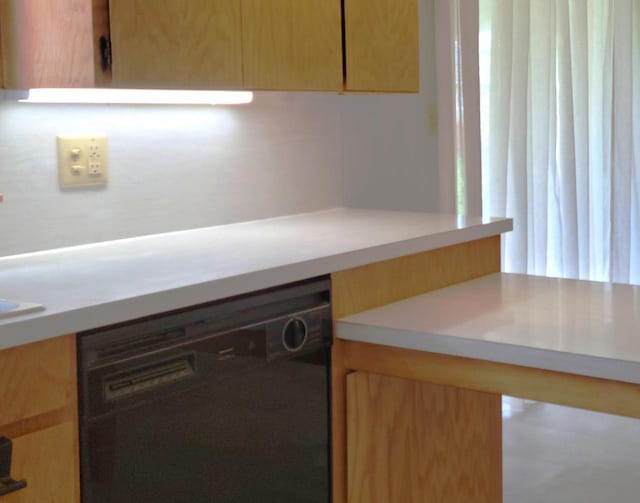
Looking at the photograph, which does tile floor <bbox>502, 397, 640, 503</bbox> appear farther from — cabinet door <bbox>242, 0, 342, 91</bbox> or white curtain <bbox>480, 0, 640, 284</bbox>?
cabinet door <bbox>242, 0, 342, 91</bbox>

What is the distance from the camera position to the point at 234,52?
212 cm

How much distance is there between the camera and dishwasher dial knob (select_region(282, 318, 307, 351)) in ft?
6.12

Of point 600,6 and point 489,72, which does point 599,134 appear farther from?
point 489,72

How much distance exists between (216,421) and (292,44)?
100 cm

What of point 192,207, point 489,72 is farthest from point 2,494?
point 489,72

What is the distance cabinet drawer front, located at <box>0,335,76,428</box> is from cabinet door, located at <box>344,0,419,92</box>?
129cm

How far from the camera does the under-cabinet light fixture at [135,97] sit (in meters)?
2.00

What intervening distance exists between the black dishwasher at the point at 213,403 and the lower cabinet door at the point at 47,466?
3cm

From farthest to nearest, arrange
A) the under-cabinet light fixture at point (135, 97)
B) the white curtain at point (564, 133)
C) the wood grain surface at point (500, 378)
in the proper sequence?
the white curtain at point (564, 133)
the under-cabinet light fixture at point (135, 97)
the wood grain surface at point (500, 378)

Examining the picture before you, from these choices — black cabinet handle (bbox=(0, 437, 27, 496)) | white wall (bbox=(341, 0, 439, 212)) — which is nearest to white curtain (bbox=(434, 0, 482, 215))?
white wall (bbox=(341, 0, 439, 212))

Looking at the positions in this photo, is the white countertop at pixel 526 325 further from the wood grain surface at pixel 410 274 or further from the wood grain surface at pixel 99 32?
the wood grain surface at pixel 99 32

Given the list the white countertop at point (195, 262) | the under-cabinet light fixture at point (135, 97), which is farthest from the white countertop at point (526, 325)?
the under-cabinet light fixture at point (135, 97)

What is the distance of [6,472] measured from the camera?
133cm

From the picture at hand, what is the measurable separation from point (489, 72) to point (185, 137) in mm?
1749
